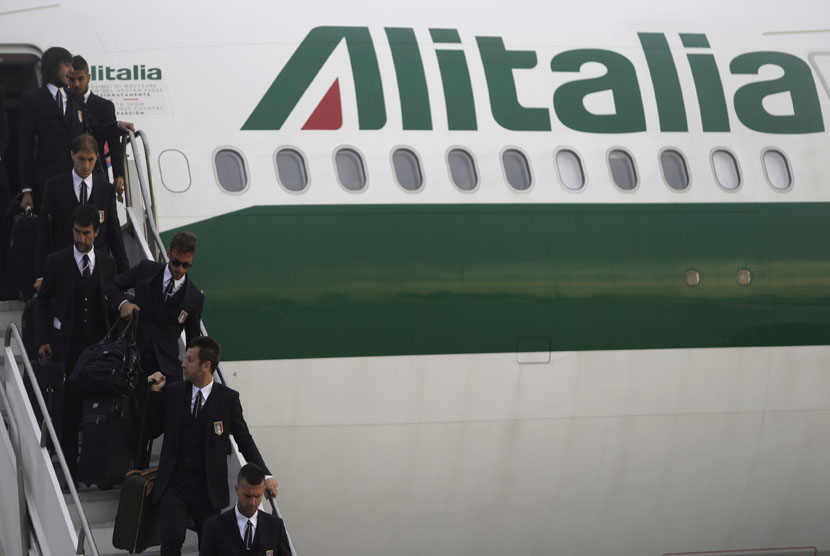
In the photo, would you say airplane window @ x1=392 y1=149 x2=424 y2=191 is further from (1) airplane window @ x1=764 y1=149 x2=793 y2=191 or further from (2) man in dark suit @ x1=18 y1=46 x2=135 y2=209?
(1) airplane window @ x1=764 y1=149 x2=793 y2=191

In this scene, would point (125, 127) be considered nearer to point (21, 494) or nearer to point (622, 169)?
point (21, 494)

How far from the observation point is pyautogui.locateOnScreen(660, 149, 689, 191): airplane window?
12.0 meters

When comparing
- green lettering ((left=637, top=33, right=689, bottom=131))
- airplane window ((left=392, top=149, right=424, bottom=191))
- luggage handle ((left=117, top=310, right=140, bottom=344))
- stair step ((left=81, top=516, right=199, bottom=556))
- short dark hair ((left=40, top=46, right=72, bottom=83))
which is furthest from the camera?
green lettering ((left=637, top=33, right=689, bottom=131))

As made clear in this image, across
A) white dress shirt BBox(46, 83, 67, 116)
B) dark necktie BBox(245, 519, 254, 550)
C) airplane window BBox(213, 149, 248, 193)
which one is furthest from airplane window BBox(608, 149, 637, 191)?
dark necktie BBox(245, 519, 254, 550)

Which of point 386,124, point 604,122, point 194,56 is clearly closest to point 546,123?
point 604,122

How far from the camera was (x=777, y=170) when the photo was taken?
12484mm

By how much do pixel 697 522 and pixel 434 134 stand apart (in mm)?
4499

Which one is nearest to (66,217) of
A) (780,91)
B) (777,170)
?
(777,170)

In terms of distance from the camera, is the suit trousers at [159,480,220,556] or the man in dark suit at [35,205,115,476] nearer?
the suit trousers at [159,480,220,556]

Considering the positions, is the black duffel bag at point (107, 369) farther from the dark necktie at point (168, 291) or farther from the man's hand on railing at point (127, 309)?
the dark necktie at point (168, 291)

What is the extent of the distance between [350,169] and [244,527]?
4931 mm

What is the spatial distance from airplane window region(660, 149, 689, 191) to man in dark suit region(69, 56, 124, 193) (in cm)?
535

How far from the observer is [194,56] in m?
11.1

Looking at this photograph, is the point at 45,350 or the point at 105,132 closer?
the point at 45,350
